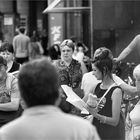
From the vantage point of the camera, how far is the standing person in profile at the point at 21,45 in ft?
61.9

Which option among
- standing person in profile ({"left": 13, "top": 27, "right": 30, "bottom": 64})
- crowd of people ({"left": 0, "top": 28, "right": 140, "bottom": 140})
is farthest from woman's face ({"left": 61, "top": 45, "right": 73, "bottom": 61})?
standing person in profile ({"left": 13, "top": 27, "right": 30, "bottom": 64})

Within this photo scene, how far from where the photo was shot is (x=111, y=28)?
40.7ft

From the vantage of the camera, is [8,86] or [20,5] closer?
[8,86]

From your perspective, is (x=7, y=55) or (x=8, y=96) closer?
(x=8, y=96)

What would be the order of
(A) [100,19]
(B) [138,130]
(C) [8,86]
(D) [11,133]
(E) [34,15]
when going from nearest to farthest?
(D) [11,133], (B) [138,130], (C) [8,86], (A) [100,19], (E) [34,15]

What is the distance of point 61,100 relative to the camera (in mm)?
5895

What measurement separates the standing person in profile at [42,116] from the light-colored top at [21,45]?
15744mm

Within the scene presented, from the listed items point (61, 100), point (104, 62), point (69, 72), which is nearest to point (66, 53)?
point (69, 72)

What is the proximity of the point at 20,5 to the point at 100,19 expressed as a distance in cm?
1963

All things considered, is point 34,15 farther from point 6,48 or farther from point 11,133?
point 11,133

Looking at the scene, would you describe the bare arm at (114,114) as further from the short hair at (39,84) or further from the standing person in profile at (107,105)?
the short hair at (39,84)

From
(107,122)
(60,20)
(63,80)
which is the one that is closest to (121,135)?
(107,122)

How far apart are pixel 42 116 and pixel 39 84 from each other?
0.16 metres

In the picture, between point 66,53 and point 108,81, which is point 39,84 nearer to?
point 108,81
